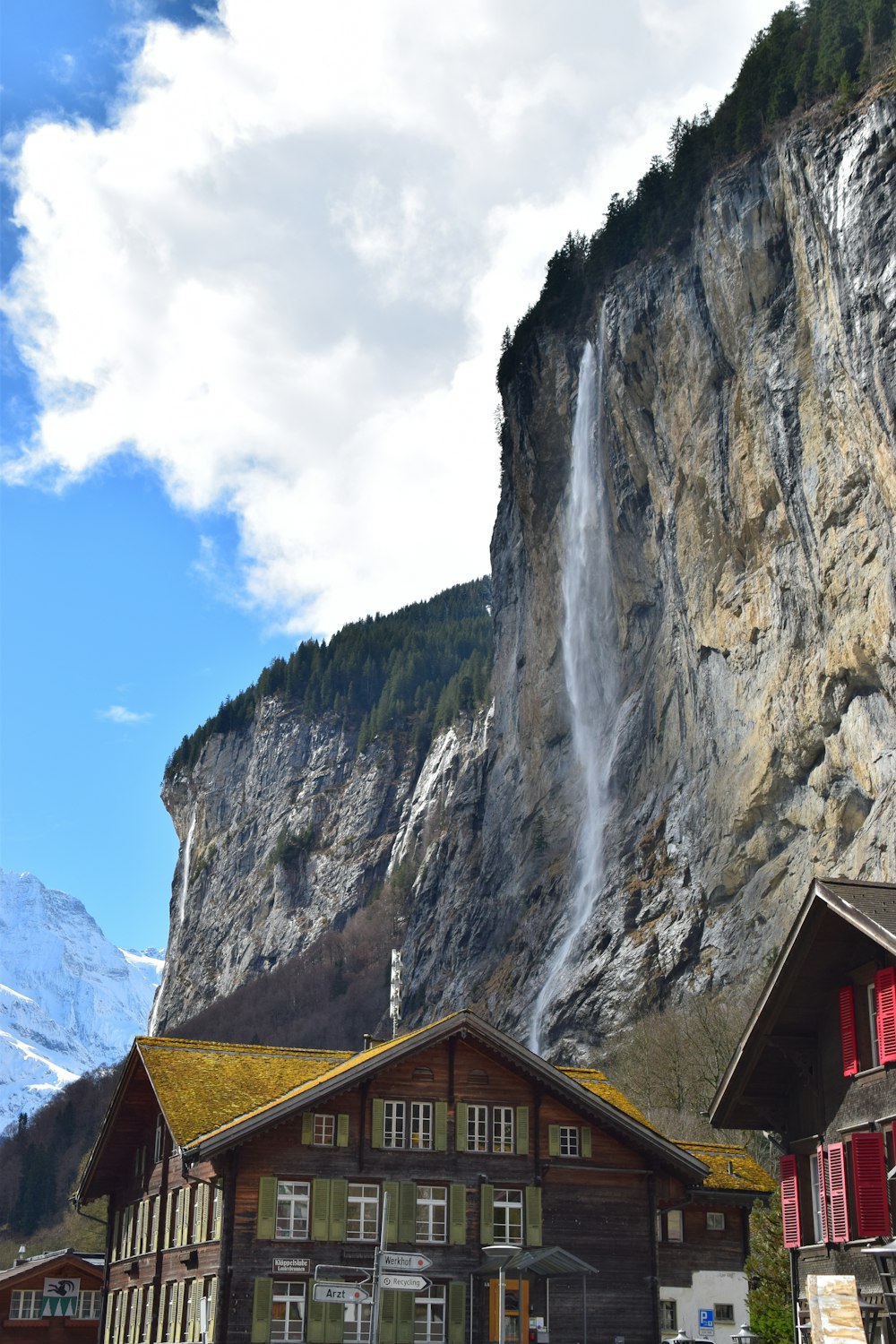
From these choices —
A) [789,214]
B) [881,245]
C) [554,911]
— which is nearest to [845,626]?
[881,245]

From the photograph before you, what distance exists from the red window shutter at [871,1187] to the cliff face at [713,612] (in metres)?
46.3

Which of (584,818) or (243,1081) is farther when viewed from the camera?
(584,818)

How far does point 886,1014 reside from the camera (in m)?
24.9

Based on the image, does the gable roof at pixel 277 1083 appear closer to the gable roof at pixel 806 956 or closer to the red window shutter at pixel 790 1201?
the gable roof at pixel 806 956

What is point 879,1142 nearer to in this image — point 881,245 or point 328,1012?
point 881,245

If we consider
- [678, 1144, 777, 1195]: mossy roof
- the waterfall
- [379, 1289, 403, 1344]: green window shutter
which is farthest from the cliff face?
[379, 1289, 403, 1344]: green window shutter

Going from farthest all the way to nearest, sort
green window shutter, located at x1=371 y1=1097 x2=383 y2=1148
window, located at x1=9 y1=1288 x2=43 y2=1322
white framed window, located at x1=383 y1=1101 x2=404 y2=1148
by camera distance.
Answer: window, located at x1=9 y1=1288 x2=43 y2=1322
white framed window, located at x1=383 y1=1101 x2=404 y2=1148
green window shutter, located at x1=371 y1=1097 x2=383 y2=1148

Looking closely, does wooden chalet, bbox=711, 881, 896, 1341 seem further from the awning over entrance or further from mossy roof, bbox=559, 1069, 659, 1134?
mossy roof, bbox=559, 1069, 659, 1134

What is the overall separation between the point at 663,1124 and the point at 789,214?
153ft

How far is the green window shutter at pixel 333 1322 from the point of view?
123ft

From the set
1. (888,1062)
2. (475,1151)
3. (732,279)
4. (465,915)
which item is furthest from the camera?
(465,915)

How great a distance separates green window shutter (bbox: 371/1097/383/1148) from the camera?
1565 inches

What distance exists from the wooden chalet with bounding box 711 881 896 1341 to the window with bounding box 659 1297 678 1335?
15042 millimetres

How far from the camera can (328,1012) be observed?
15200 cm
